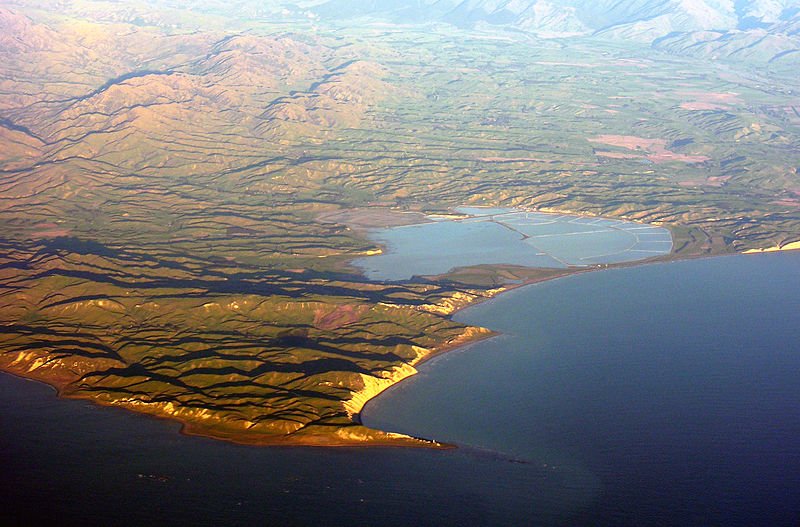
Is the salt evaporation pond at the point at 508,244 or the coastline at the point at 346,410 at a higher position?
the salt evaporation pond at the point at 508,244

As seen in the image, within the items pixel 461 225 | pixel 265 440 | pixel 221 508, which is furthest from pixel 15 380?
pixel 461 225

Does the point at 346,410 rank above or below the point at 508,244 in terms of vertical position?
below

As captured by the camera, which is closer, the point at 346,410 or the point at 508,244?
the point at 346,410

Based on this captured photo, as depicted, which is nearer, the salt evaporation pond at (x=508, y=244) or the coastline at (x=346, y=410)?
the coastline at (x=346, y=410)

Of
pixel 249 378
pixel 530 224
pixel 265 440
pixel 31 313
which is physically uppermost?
pixel 530 224

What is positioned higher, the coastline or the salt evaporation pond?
the salt evaporation pond

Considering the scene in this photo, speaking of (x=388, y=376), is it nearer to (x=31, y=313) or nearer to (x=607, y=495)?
(x=607, y=495)

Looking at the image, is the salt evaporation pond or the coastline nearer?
the coastline

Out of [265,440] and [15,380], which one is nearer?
[265,440]
